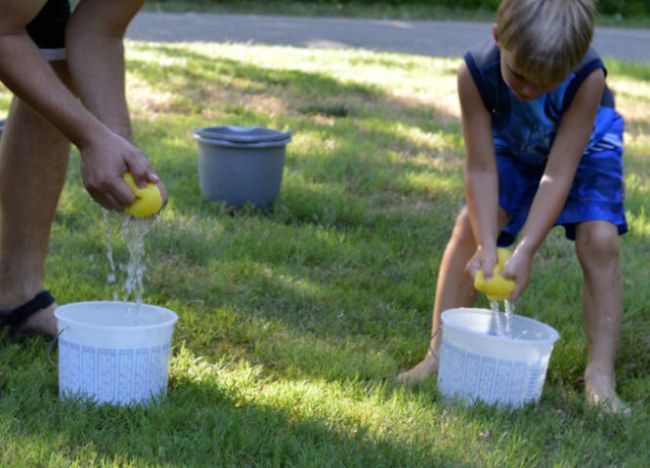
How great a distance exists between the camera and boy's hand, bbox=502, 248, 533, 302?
8.36 ft

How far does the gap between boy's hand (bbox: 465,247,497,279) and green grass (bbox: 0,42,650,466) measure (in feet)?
1.05

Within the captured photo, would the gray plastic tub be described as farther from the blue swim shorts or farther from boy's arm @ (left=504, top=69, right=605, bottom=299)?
boy's arm @ (left=504, top=69, right=605, bottom=299)

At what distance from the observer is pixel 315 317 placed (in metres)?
3.17

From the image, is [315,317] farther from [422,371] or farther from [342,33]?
[342,33]

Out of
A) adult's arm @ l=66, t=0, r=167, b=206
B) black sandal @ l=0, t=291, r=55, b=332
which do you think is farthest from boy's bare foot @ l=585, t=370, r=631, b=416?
black sandal @ l=0, t=291, r=55, b=332

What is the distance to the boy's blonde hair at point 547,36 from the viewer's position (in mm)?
2422

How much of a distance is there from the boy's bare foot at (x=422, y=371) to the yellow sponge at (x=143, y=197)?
0.86 metres

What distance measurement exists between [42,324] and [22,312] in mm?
62

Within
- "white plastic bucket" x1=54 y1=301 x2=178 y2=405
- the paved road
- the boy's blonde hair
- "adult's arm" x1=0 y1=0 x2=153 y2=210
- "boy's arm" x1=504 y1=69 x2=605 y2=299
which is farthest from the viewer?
the paved road

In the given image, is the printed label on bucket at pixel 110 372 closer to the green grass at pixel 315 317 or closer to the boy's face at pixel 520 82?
the green grass at pixel 315 317

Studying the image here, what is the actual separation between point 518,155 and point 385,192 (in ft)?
5.44

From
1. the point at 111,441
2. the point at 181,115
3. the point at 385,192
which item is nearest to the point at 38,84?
the point at 111,441

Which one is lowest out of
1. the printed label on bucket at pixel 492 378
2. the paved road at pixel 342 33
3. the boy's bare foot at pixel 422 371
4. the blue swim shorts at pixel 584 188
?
the paved road at pixel 342 33

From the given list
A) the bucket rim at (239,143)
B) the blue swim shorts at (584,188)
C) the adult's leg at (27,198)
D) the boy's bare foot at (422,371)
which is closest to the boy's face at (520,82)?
the blue swim shorts at (584,188)
